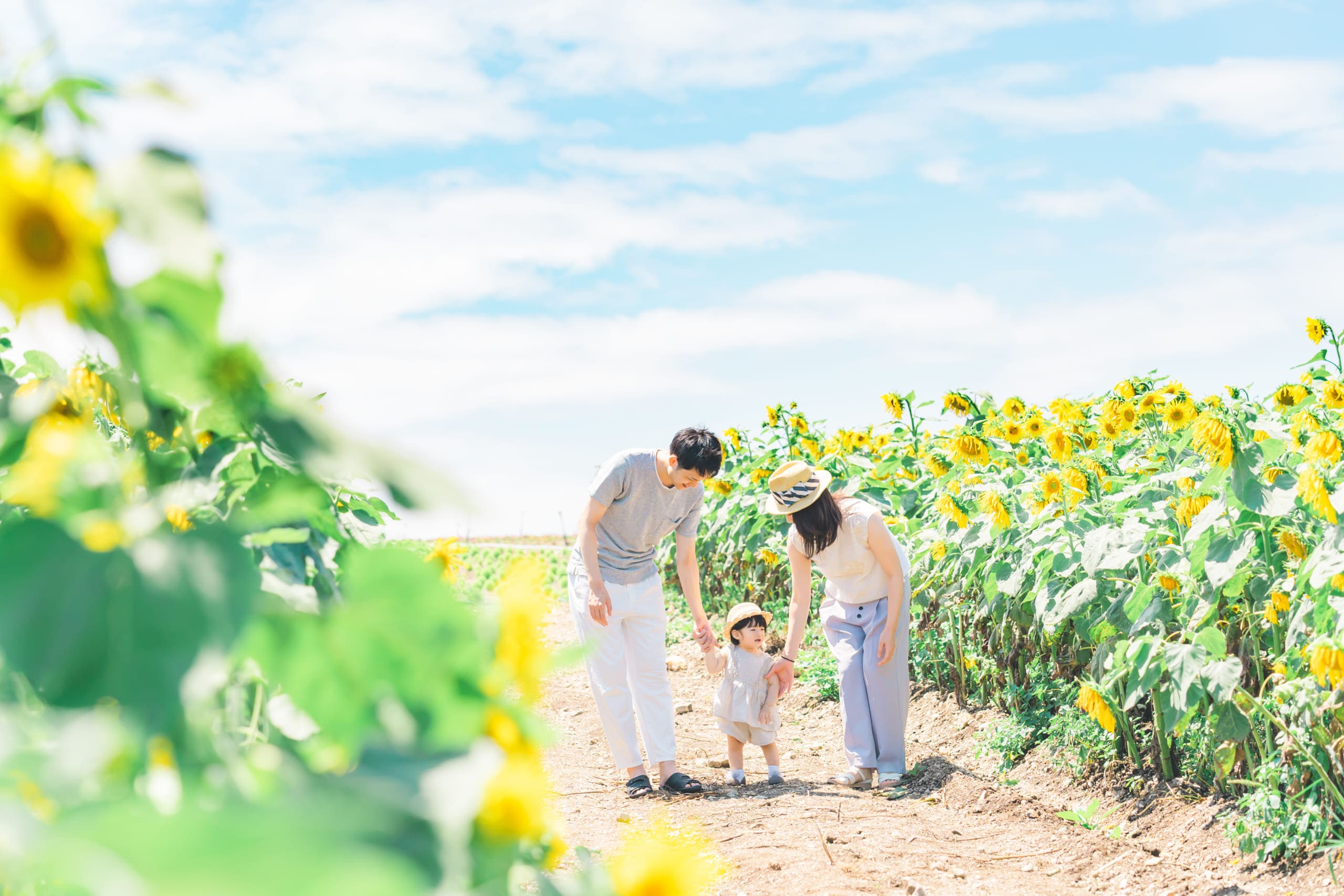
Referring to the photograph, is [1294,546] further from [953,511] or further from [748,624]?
[748,624]

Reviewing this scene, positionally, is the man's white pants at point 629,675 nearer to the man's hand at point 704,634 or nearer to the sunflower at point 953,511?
the man's hand at point 704,634

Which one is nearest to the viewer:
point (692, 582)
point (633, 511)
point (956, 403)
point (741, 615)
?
point (633, 511)

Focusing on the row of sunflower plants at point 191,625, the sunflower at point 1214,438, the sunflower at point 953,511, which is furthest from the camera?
the sunflower at point 953,511

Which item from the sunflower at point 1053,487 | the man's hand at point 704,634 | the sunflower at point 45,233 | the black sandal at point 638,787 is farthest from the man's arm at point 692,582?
the sunflower at point 45,233

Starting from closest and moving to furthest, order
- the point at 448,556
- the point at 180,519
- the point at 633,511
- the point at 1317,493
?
the point at 180,519 < the point at 448,556 < the point at 1317,493 < the point at 633,511

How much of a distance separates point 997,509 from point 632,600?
1660 mm

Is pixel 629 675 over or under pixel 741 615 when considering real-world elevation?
under

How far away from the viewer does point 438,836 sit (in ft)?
1.71

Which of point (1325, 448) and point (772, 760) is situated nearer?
point (1325, 448)

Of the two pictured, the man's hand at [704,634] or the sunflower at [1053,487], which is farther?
the man's hand at [704,634]

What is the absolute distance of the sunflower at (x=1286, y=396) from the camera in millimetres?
5465

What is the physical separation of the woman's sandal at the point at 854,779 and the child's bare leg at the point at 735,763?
44 centimetres

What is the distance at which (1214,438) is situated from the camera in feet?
9.95

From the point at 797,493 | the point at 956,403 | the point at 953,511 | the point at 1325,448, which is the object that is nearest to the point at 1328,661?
the point at 1325,448
